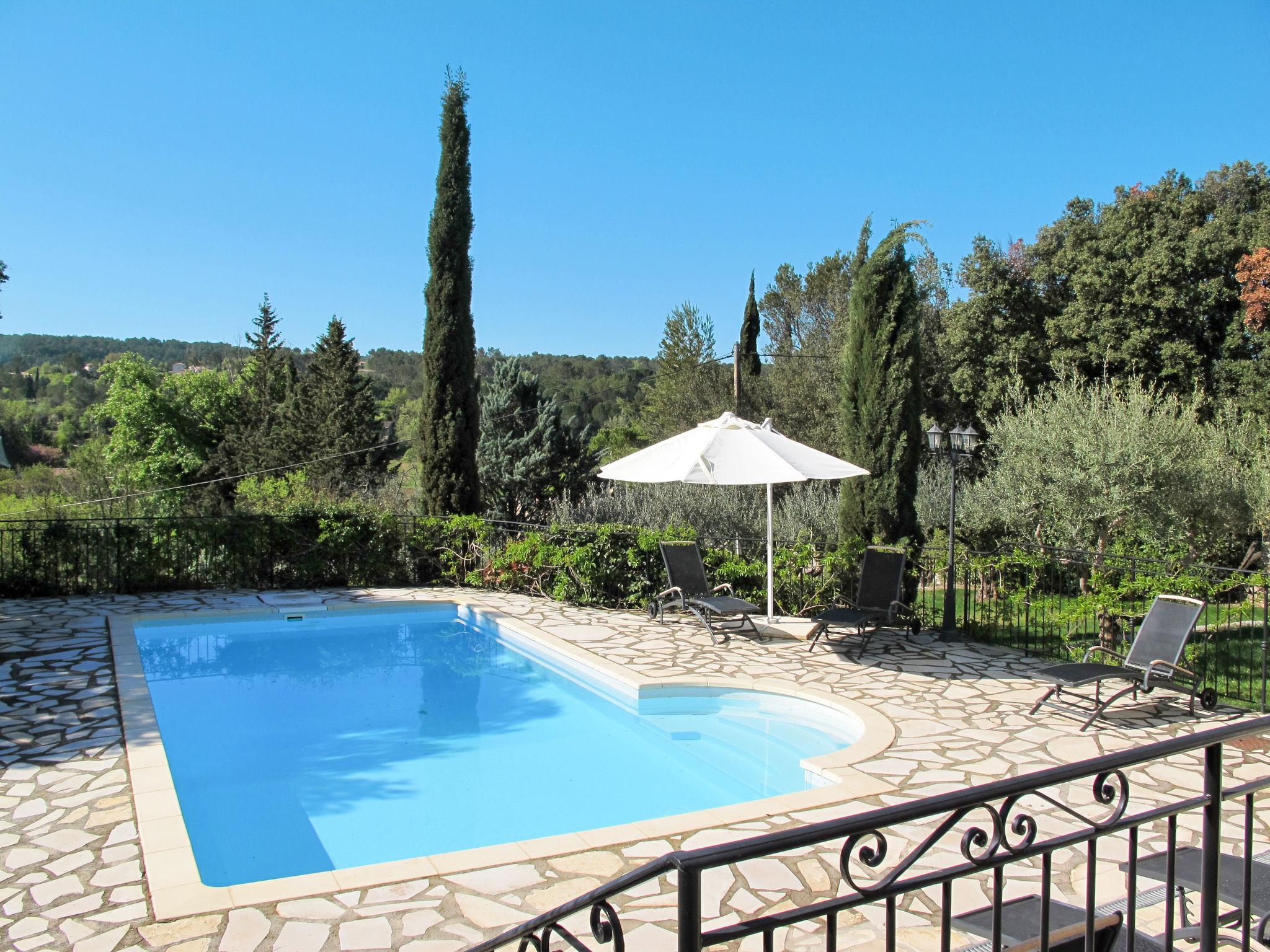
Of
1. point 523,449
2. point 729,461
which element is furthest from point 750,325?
point 729,461

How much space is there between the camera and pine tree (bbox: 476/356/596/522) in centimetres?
2005

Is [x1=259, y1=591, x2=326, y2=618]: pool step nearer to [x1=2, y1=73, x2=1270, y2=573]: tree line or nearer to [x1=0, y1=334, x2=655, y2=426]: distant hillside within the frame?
[x1=2, y1=73, x2=1270, y2=573]: tree line

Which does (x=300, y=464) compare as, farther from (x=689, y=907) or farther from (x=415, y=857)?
(x=689, y=907)

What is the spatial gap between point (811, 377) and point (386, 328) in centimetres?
1182

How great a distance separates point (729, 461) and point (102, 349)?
61.5 m

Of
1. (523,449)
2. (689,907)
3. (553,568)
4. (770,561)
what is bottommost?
(553,568)

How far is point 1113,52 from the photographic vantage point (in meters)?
12.3

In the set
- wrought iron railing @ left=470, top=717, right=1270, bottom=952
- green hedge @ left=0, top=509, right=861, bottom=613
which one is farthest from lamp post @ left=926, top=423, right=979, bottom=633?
wrought iron railing @ left=470, top=717, right=1270, bottom=952

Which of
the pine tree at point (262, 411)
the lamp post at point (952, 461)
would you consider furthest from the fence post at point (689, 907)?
the pine tree at point (262, 411)

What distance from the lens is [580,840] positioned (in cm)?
439

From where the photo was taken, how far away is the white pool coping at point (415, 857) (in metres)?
3.81

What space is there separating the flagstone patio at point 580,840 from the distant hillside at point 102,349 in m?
46.5

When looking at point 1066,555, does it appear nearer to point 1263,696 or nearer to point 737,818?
point 1263,696

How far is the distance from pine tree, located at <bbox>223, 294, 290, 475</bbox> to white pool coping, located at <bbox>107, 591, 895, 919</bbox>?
910 inches
